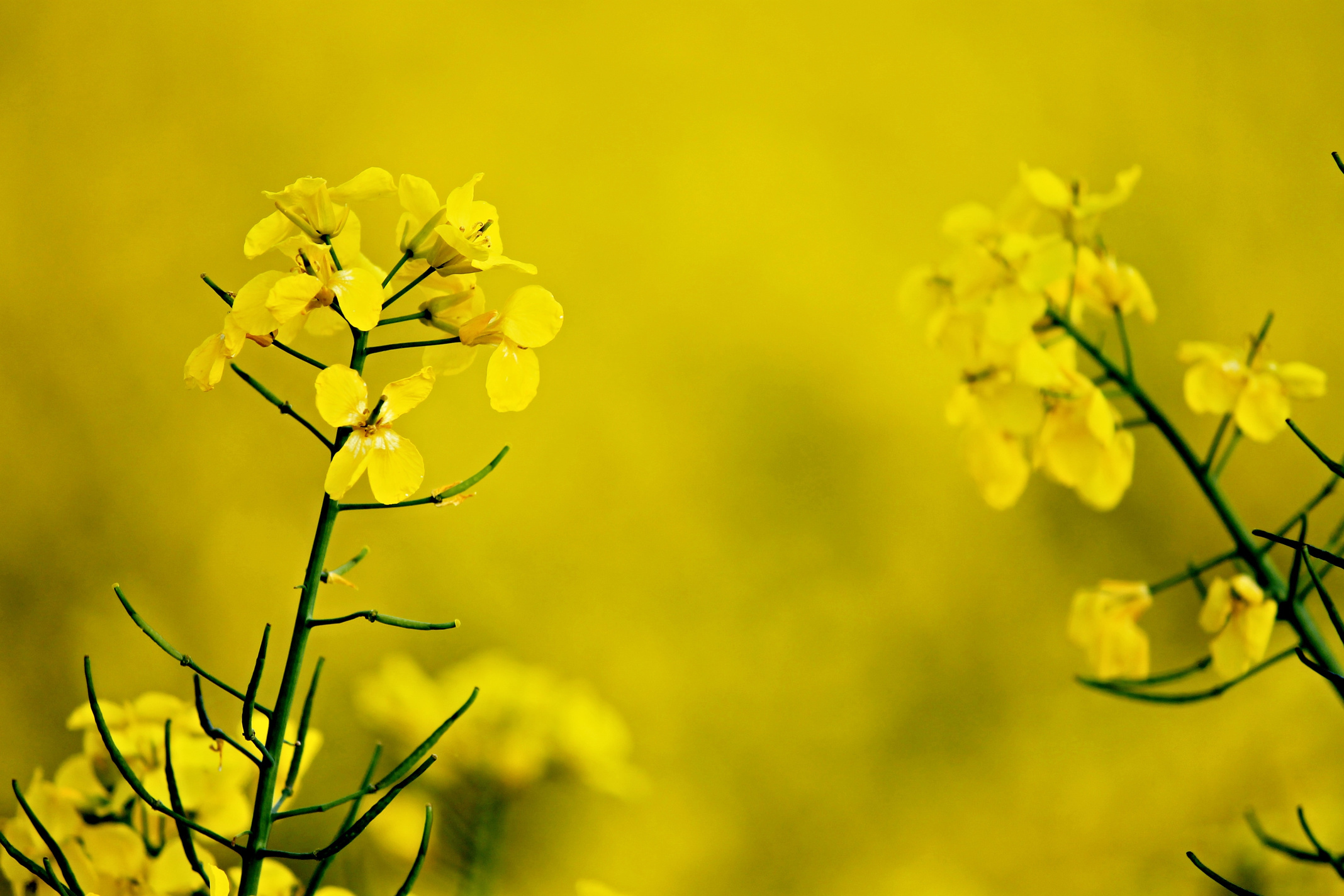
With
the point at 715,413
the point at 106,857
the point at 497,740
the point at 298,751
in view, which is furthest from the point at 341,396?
the point at 715,413

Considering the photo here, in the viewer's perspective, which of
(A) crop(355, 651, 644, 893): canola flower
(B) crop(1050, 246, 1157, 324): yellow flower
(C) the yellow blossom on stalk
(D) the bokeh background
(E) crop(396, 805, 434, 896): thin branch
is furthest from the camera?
(D) the bokeh background

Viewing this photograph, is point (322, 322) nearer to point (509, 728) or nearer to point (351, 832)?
point (351, 832)

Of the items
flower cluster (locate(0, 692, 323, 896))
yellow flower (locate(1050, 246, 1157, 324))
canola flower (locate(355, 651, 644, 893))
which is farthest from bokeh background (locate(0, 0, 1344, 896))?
yellow flower (locate(1050, 246, 1157, 324))

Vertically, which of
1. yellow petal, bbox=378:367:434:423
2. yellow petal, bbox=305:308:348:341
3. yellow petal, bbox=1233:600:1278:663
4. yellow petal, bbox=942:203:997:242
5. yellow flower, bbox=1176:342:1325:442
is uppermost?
yellow petal, bbox=942:203:997:242

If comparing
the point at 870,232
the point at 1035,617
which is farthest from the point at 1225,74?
the point at 1035,617

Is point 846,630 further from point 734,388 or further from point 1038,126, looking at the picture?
point 1038,126

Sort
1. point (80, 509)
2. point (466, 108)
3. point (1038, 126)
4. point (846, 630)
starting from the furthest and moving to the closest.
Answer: point (1038, 126) < point (846, 630) < point (466, 108) < point (80, 509)

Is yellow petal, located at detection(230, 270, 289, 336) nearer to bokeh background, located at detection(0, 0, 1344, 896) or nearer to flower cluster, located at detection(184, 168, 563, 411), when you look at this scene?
flower cluster, located at detection(184, 168, 563, 411)
